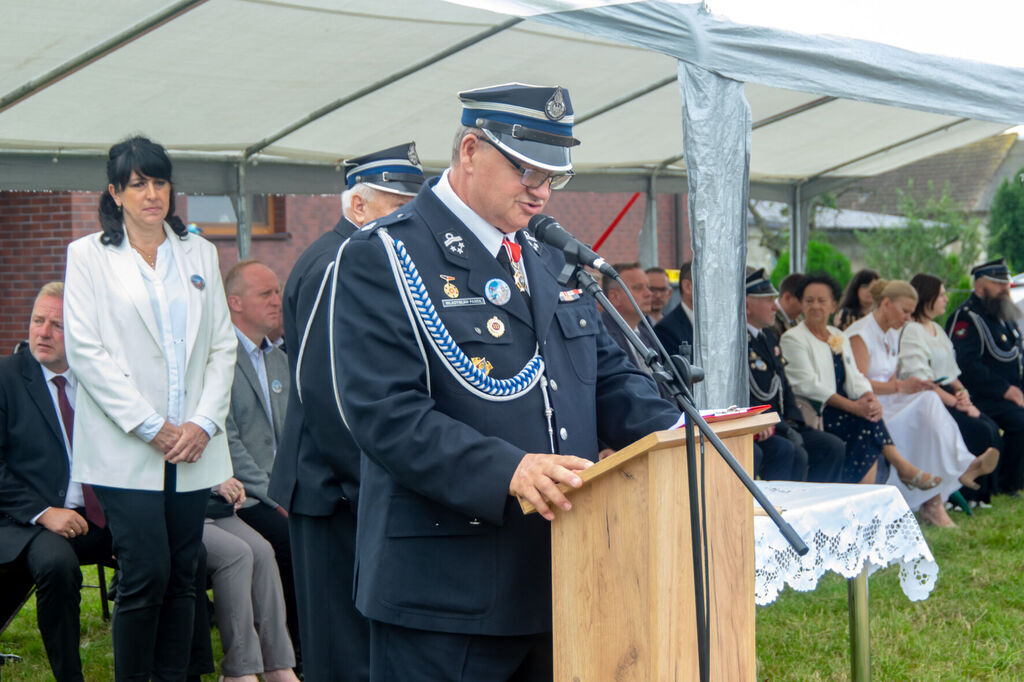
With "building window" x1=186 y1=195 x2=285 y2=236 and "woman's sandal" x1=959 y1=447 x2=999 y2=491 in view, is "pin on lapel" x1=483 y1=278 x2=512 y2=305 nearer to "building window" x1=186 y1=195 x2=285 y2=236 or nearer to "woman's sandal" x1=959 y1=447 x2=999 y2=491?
"woman's sandal" x1=959 y1=447 x2=999 y2=491

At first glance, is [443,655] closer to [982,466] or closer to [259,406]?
[259,406]

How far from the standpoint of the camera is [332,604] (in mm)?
3418

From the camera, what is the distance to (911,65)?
4.80m

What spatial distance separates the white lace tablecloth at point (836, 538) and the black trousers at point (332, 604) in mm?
1310

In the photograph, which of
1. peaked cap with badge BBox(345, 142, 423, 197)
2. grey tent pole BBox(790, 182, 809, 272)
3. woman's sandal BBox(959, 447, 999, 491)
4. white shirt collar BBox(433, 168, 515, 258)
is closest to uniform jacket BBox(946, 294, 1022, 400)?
woman's sandal BBox(959, 447, 999, 491)

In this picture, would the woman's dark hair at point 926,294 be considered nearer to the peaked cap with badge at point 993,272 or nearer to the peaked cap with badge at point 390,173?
the peaked cap with badge at point 993,272

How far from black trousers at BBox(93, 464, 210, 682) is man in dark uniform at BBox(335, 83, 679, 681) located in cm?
165

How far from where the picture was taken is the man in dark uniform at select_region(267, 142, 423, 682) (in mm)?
3227

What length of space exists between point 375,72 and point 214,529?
2.48 metres

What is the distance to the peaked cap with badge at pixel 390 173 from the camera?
382cm

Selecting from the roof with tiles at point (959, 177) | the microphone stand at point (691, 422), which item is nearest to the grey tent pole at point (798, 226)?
the microphone stand at point (691, 422)

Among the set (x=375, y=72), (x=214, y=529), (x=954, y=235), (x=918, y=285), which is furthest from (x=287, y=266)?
(x=954, y=235)

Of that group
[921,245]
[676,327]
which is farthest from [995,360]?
[921,245]

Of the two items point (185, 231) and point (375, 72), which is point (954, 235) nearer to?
point (375, 72)
